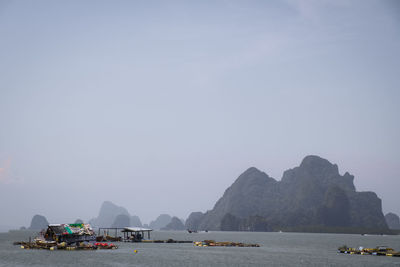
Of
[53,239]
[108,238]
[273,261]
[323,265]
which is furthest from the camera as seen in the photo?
[108,238]

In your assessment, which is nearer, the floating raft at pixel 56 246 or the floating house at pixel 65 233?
the floating raft at pixel 56 246

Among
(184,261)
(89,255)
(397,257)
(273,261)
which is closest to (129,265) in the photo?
(184,261)

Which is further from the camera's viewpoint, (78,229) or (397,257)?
(78,229)

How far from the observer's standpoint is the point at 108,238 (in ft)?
414

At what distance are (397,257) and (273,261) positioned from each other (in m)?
25.9

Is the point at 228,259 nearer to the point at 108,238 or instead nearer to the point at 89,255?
the point at 89,255

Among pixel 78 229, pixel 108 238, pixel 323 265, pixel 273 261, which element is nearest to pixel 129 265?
pixel 273 261

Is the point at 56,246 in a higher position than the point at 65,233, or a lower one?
lower

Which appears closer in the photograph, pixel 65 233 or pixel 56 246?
pixel 56 246

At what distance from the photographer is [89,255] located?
250 ft

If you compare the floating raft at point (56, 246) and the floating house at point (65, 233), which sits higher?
the floating house at point (65, 233)

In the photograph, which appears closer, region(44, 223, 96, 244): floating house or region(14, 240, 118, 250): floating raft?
region(14, 240, 118, 250): floating raft

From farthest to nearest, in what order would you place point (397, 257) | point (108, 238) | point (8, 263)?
1. point (108, 238)
2. point (397, 257)
3. point (8, 263)

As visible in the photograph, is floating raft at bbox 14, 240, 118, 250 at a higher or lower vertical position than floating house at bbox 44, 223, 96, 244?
lower
